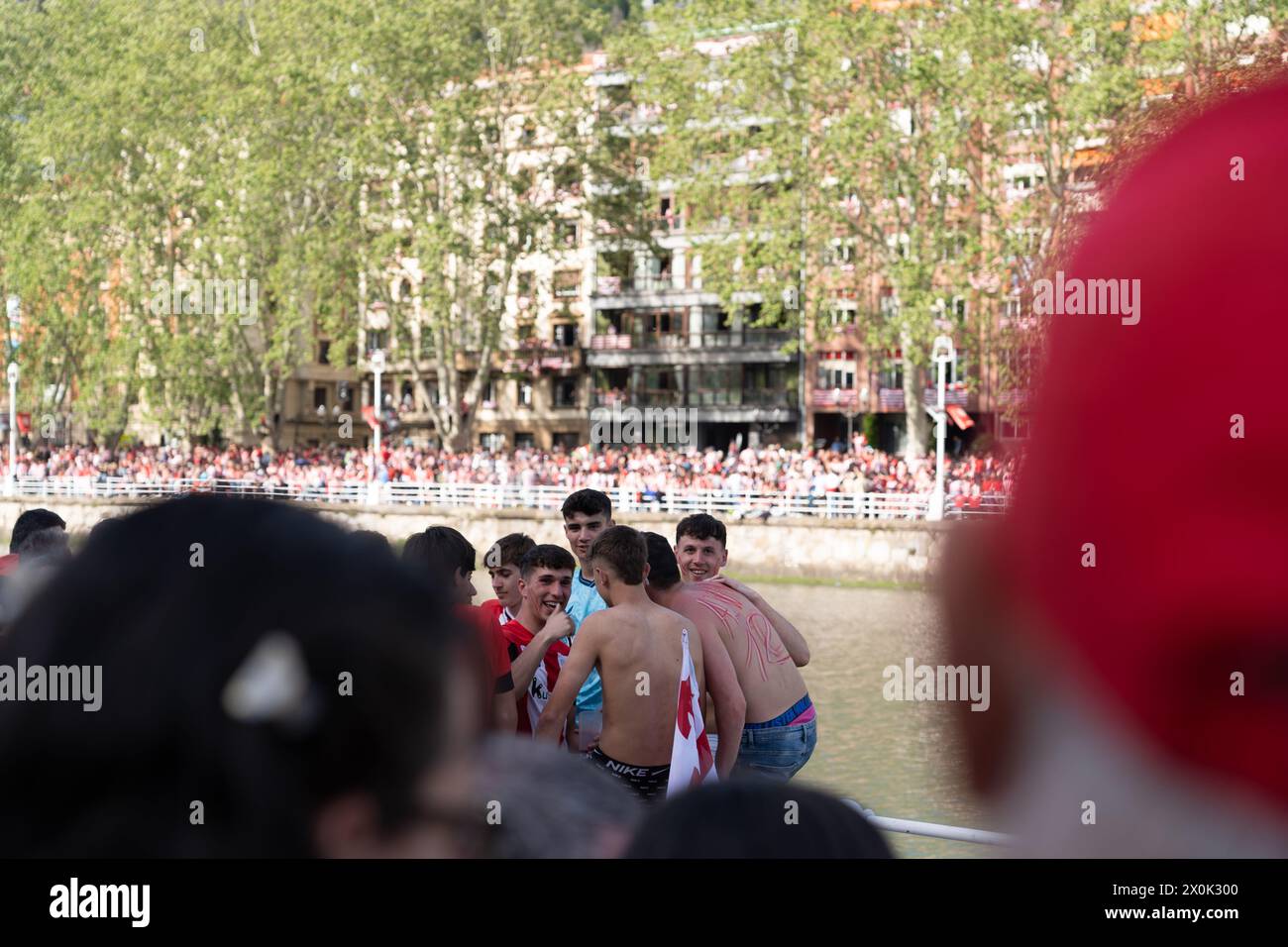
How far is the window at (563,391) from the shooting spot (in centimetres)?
6400

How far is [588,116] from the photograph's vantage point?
151 feet

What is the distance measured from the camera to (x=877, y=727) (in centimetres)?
1455

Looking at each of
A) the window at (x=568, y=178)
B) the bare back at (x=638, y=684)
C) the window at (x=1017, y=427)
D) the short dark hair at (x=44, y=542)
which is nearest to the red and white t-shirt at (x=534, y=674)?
the bare back at (x=638, y=684)

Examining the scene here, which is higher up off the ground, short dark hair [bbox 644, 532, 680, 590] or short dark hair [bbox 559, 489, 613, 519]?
short dark hair [bbox 559, 489, 613, 519]

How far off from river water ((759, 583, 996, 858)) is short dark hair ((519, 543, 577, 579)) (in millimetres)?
1319

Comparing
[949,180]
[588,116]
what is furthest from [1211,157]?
[588,116]

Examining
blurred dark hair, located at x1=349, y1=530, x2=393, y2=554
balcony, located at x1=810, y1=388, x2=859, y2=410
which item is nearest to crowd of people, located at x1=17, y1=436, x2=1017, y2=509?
balcony, located at x1=810, y1=388, x2=859, y2=410

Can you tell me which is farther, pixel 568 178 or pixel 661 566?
pixel 568 178

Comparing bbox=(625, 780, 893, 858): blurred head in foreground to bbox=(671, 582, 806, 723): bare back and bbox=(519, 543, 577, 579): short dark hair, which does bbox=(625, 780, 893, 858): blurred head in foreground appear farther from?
bbox=(519, 543, 577, 579): short dark hair

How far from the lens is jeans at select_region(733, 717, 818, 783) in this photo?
6.35 m

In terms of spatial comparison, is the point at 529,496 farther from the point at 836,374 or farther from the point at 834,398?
the point at 836,374

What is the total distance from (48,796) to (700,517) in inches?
256

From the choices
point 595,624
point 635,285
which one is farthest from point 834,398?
point 595,624

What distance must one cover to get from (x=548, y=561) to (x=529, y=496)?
31.4 metres
